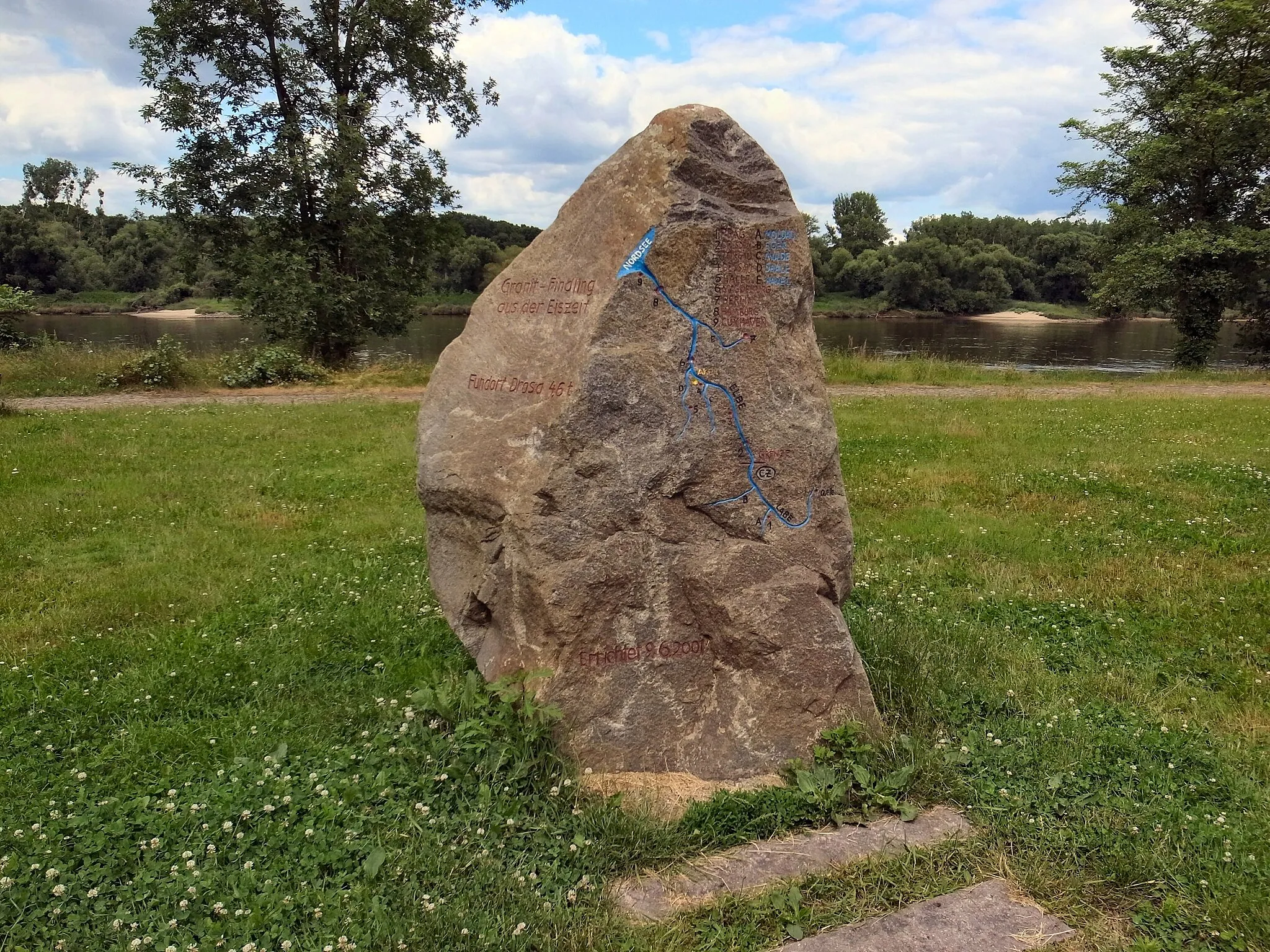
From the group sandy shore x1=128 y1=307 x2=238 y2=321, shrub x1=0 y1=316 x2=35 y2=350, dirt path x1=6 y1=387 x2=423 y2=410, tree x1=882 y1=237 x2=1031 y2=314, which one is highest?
tree x1=882 y1=237 x2=1031 y2=314

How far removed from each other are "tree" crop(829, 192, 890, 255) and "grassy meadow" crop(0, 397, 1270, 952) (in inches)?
3365

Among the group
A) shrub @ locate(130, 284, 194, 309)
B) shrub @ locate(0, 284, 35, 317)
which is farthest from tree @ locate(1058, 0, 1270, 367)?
shrub @ locate(130, 284, 194, 309)

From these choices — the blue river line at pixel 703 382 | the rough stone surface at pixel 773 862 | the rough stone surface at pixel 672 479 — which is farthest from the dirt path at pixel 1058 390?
the rough stone surface at pixel 773 862

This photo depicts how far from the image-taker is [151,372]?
69.2 feet

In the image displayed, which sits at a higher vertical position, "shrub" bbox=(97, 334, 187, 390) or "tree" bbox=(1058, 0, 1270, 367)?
"tree" bbox=(1058, 0, 1270, 367)

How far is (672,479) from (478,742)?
169cm

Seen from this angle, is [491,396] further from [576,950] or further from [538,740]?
[576,950]

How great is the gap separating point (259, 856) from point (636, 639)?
6.65ft

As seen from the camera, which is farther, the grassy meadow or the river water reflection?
the river water reflection

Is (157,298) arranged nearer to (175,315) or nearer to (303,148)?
(175,315)

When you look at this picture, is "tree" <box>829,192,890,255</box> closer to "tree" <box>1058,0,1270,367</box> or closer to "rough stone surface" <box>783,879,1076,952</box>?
"tree" <box>1058,0,1270,367</box>

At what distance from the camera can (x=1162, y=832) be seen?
4109mm

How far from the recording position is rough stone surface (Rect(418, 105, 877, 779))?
181 inches

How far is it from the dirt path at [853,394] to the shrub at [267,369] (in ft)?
2.62
